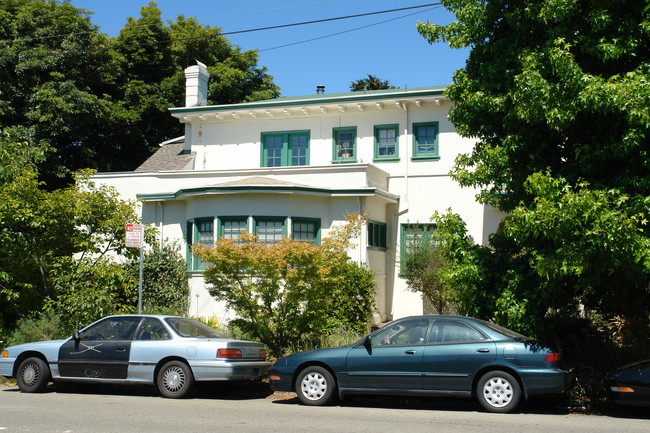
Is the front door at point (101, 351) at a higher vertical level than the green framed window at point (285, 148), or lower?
lower

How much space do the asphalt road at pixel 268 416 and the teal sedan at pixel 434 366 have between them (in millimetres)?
315

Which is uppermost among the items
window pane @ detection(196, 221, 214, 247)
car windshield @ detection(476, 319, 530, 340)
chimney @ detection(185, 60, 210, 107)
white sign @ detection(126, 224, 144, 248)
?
chimney @ detection(185, 60, 210, 107)

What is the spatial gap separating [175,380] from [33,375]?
282 cm

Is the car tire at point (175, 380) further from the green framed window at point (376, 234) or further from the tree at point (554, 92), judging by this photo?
the green framed window at point (376, 234)

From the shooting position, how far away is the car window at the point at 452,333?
33.5 feet

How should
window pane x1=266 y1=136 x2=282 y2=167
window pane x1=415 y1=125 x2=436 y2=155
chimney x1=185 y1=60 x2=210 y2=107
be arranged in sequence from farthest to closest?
chimney x1=185 y1=60 x2=210 y2=107 → window pane x1=266 y1=136 x2=282 y2=167 → window pane x1=415 y1=125 x2=436 y2=155

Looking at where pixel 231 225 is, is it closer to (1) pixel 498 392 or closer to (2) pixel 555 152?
(2) pixel 555 152

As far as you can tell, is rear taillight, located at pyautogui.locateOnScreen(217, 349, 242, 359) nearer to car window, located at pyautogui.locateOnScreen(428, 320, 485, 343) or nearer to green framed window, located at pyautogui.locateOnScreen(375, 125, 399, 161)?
car window, located at pyautogui.locateOnScreen(428, 320, 485, 343)

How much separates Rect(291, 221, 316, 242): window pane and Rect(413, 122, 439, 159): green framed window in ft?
13.6

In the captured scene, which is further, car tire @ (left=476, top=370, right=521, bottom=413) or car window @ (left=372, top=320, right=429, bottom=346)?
car window @ (left=372, top=320, right=429, bottom=346)

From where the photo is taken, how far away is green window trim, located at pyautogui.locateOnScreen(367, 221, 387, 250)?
19.5 meters

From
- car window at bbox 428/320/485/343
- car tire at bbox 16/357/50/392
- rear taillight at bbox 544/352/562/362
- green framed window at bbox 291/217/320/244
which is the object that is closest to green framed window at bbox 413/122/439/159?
green framed window at bbox 291/217/320/244

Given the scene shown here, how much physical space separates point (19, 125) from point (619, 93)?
2510 centimetres

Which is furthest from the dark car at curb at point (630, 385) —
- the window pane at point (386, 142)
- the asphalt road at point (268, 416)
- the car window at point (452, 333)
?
the window pane at point (386, 142)
